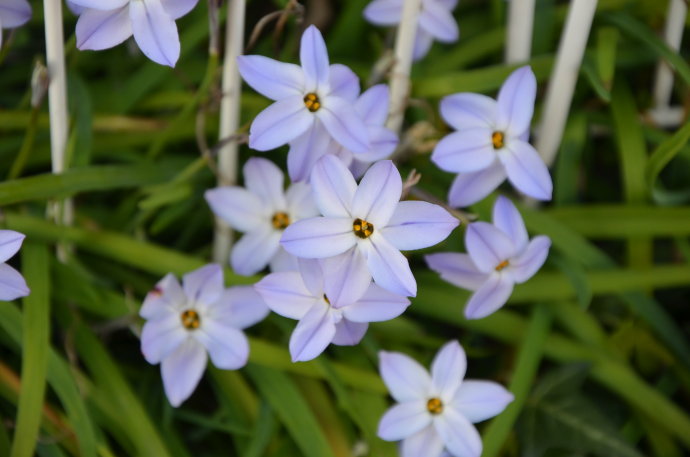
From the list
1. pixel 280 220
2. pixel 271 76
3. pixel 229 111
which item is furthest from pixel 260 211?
pixel 271 76

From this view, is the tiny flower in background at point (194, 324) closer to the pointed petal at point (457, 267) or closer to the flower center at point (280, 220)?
the flower center at point (280, 220)

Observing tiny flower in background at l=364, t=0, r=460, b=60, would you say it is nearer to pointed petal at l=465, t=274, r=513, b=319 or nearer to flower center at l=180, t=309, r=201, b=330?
pointed petal at l=465, t=274, r=513, b=319

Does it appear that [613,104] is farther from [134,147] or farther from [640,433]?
[134,147]

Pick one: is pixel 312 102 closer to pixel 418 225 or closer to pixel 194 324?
pixel 418 225

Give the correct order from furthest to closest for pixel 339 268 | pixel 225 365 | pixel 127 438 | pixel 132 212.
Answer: pixel 132 212 → pixel 127 438 → pixel 225 365 → pixel 339 268

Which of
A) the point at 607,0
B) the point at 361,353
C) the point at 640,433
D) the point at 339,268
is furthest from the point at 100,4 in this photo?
the point at 640,433

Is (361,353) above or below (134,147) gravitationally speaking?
below

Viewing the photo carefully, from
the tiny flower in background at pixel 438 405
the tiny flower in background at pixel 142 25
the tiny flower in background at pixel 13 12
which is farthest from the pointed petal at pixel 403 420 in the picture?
the tiny flower in background at pixel 13 12
